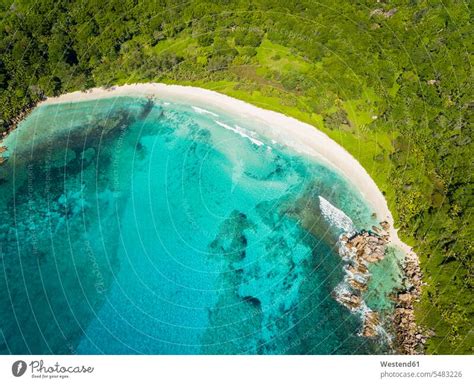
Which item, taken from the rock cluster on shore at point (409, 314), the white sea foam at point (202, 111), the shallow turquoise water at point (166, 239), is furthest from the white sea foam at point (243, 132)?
the rock cluster on shore at point (409, 314)

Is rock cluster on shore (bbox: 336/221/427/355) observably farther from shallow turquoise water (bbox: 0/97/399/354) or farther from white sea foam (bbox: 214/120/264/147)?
white sea foam (bbox: 214/120/264/147)

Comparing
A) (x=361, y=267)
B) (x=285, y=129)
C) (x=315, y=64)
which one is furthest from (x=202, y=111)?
(x=361, y=267)

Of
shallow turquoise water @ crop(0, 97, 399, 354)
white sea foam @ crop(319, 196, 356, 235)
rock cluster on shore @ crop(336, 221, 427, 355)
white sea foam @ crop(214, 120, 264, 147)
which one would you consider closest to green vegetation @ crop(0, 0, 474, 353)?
rock cluster on shore @ crop(336, 221, 427, 355)

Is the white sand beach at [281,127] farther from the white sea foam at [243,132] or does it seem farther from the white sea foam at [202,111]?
the white sea foam at [243,132]

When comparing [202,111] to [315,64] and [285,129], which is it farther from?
[315,64]
